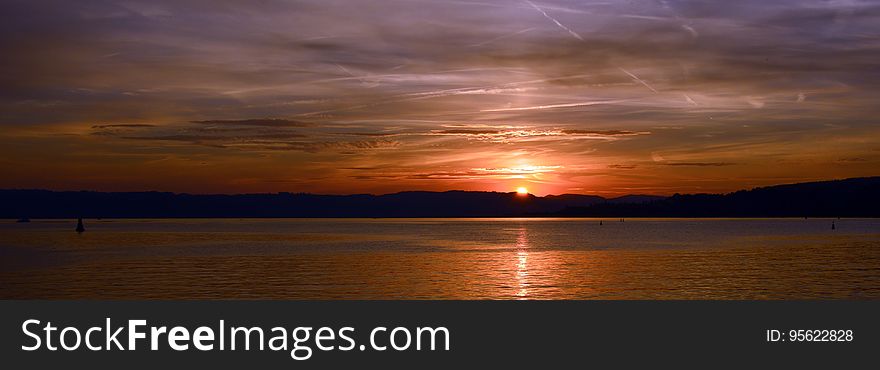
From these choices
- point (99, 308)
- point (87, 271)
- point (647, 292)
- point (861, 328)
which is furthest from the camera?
point (87, 271)

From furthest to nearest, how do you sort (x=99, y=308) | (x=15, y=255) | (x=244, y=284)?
(x=15, y=255) → (x=244, y=284) → (x=99, y=308)

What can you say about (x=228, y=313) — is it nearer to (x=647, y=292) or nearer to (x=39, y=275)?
(x=647, y=292)

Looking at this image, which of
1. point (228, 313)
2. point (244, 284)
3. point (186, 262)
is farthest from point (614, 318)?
point (186, 262)

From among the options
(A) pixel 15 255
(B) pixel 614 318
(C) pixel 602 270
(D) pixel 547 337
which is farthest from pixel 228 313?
(A) pixel 15 255

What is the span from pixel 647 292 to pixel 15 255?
243 feet

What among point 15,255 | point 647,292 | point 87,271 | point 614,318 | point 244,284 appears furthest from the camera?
point 15,255

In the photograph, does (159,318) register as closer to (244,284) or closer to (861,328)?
(861,328)

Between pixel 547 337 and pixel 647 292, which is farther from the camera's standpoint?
pixel 647 292

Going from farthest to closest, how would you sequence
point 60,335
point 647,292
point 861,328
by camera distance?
point 647,292 → point 861,328 → point 60,335

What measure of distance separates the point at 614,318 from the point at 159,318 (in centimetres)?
1383

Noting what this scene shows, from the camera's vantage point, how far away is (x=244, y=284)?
189 ft

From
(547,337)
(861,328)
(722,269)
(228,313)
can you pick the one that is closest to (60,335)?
(228,313)

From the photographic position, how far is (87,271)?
68.9 meters

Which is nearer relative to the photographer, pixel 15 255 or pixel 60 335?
pixel 60 335
